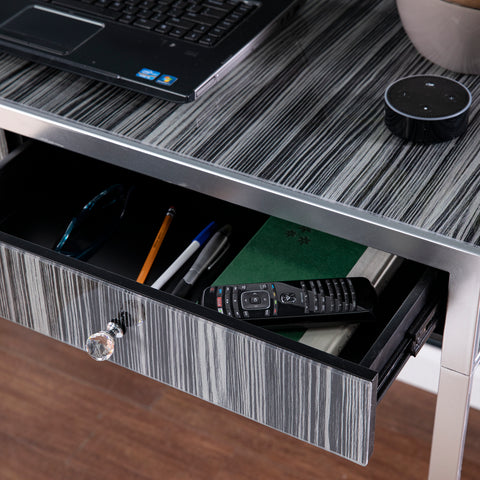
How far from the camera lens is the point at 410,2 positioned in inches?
29.2

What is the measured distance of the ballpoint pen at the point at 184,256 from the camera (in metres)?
0.76

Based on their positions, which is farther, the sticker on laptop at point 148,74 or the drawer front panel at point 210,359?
the sticker on laptop at point 148,74

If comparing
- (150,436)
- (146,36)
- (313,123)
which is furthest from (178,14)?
(150,436)

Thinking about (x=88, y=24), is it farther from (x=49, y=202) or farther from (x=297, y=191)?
(x=297, y=191)

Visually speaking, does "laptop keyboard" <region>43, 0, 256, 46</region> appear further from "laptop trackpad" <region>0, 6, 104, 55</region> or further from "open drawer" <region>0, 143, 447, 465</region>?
"open drawer" <region>0, 143, 447, 465</region>

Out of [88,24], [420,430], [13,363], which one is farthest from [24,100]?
[420,430]

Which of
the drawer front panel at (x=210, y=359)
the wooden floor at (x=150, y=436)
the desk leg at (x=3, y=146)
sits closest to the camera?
the drawer front panel at (x=210, y=359)

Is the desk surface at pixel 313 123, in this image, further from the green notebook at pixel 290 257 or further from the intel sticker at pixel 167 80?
the green notebook at pixel 290 257

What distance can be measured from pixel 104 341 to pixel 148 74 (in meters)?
0.25

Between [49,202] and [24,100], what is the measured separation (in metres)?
0.15

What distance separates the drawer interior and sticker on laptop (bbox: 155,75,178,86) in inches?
6.2

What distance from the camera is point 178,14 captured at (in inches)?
32.0

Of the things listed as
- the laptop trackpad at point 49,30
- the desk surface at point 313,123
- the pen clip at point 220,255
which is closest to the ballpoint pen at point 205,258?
the pen clip at point 220,255

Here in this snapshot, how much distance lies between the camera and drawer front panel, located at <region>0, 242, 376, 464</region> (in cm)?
60
